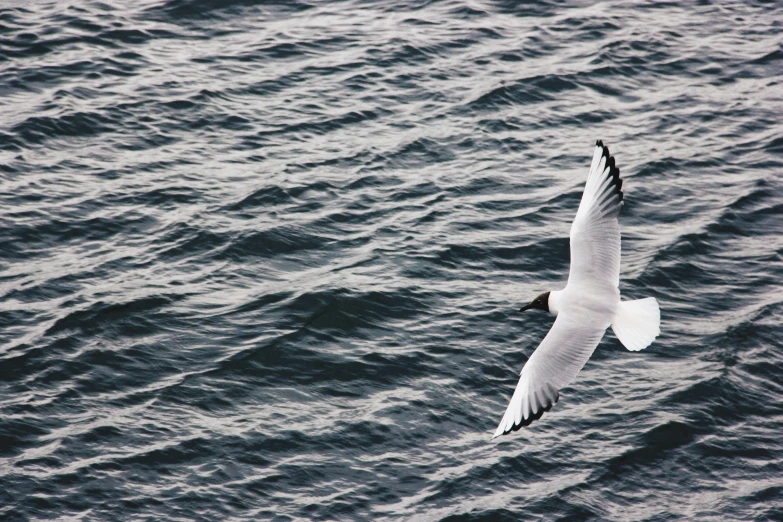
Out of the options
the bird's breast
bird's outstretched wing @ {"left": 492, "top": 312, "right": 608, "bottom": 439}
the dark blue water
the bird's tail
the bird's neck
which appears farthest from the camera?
the bird's neck

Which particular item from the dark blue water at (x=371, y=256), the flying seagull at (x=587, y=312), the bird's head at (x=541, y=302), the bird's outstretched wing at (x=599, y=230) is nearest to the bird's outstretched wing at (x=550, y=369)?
the flying seagull at (x=587, y=312)

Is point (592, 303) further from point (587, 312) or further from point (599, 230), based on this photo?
point (599, 230)

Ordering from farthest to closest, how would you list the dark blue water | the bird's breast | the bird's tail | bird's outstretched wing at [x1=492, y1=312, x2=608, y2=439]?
the dark blue water → the bird's breast → the bird's tail → bird's outstretched wing at [x1=492, y1=312, x2=608, y2=439]

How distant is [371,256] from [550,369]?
13.4 ft

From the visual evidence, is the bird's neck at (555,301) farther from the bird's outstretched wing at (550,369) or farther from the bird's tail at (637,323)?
the bird's tail at (637,323)

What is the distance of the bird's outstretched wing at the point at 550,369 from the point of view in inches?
314

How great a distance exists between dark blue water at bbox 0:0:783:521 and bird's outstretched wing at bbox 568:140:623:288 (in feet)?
4.74

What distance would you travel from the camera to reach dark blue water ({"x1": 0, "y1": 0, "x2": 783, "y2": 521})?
9008mm

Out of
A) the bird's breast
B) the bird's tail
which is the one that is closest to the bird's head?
the bird's breast

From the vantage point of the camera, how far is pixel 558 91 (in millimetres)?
15734

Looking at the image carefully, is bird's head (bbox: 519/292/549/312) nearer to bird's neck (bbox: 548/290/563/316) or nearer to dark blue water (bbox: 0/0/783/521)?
bird's neck (bbox: 548/290/563/316)

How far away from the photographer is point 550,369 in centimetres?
834

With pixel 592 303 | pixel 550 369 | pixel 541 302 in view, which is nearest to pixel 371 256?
pixel 541 302

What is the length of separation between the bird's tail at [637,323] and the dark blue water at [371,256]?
134 cm
